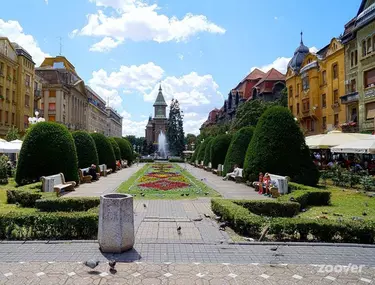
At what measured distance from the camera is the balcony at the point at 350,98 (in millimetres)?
31833

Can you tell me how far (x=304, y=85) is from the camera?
43781mm

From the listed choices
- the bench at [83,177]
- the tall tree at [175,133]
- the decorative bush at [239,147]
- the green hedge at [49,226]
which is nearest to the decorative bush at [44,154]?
the bench at [83,177]

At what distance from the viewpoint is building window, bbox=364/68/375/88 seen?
96.6ft

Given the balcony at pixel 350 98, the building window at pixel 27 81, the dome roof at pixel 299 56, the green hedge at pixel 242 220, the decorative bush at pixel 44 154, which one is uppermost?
the dome roof at pixel 299 56

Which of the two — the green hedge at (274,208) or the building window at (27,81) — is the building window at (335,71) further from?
the building window at (27,81)

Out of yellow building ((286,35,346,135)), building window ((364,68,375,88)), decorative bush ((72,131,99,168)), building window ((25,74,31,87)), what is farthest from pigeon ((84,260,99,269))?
building window ((25,74,31,87))

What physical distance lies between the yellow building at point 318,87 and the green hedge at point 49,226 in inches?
1294

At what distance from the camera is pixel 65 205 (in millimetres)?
10172

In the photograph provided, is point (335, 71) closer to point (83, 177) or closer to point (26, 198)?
point (83, 177)

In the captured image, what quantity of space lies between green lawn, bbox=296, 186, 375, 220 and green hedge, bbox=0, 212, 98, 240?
6508 mm

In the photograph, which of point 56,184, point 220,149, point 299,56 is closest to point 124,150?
point 220,149

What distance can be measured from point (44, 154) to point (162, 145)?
71.0 m

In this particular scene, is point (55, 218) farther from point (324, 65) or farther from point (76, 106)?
point (76, 106)

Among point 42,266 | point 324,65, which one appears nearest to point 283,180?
point 42,266
